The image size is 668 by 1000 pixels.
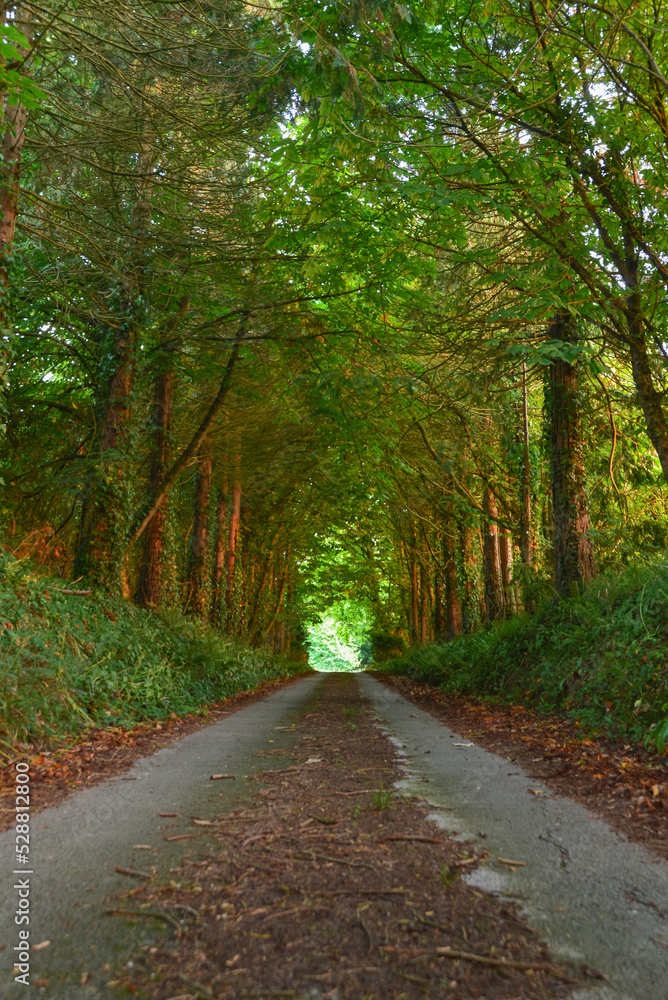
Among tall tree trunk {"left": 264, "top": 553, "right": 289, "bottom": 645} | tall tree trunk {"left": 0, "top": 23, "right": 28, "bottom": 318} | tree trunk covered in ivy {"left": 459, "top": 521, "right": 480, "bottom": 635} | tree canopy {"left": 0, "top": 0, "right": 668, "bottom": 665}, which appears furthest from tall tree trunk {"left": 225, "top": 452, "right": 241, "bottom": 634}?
tall tree trunk {"left": 0, "top": 23, "right": 28, "bottom": 318}

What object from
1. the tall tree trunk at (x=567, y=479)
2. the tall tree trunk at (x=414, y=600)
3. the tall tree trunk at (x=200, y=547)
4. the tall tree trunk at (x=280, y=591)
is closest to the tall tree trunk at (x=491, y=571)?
the tall tree trunk at (x=567, y=479)

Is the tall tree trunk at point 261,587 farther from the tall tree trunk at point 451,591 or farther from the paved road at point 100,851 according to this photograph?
the paved road at point 100,851

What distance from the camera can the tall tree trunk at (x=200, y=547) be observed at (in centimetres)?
1653

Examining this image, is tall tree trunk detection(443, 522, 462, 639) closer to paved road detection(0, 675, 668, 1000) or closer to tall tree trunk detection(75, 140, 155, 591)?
tall tree trunk detection(75, 140, 155, 591)

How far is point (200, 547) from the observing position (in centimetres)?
Answer: 1706

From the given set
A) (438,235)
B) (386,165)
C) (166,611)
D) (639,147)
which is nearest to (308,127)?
(386,165)

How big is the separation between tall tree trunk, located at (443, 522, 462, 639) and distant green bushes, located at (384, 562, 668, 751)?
6882 millimetres

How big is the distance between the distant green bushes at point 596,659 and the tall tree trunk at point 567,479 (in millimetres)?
643

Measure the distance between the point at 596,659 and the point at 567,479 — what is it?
3.53 meters

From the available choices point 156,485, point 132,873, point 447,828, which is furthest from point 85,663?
point 156,485

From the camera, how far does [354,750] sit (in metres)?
6.54

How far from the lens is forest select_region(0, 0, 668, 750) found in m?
6.63

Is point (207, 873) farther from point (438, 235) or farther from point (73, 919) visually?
point (438, 235)

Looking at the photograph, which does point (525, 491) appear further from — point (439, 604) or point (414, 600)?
point (414, 600)
